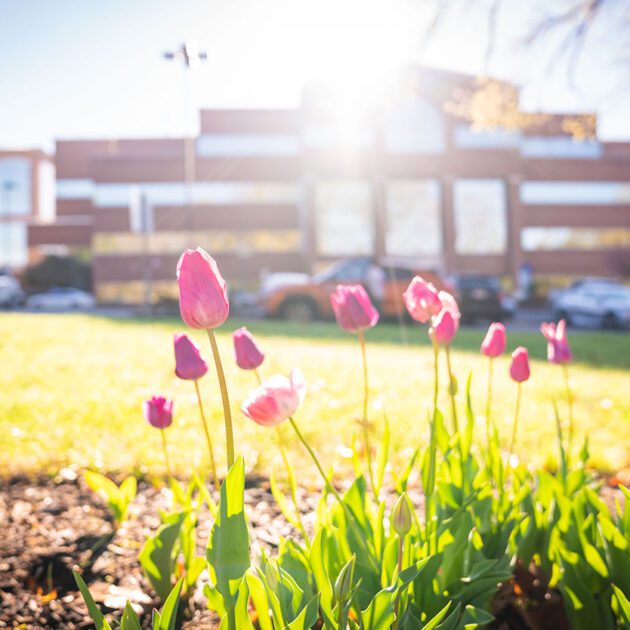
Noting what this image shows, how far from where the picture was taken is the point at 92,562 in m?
1.68

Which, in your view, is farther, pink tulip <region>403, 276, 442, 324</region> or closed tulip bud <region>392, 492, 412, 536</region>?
pink tulip <region>403, 276, 442, 324</region>

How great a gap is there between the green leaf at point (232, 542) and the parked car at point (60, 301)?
1121 inches

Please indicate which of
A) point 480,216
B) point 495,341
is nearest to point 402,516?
point 495,341

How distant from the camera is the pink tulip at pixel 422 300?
4.53 ft

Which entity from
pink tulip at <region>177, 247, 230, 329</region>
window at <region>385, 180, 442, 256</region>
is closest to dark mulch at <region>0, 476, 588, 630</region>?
pink tulip at <region>177, 247, 230, 329</region>

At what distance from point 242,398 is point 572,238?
98.3 feet

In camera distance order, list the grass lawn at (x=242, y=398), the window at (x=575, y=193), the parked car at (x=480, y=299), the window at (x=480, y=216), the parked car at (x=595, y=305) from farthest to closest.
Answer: the window at (x=575, y=193) < the window at (x=480, y=216) < the parked car at (x=595, y=305) < the parked car at (x=480, y=299) < the grass lawn at (x=242, y=398)

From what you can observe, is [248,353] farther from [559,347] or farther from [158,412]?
[559,347]

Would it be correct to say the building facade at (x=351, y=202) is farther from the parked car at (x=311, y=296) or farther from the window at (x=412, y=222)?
the parked car at (x=311, y=296)

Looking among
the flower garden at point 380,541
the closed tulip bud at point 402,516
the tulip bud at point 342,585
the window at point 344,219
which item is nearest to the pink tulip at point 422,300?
the flower garden at point 380,541

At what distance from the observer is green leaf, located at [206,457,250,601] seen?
0.95 metres

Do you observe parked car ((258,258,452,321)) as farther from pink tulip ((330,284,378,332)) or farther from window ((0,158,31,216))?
window ((0,158,31,216))

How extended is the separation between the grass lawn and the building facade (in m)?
20.5

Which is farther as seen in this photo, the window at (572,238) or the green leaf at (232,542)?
the window at (572,238)
